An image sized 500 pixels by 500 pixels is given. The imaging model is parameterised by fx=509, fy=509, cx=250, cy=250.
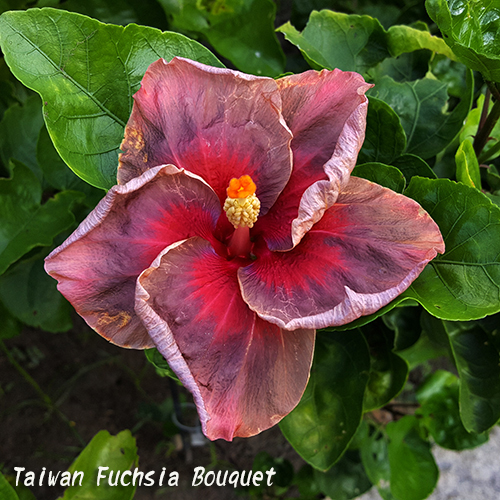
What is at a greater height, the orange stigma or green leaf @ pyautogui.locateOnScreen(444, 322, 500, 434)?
the orange stigma

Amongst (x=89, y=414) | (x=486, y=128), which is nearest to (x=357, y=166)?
(x=486, y=128)

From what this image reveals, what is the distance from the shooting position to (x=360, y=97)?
647mm

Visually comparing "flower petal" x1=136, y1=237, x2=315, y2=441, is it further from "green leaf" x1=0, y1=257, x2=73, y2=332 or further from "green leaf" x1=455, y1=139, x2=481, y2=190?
"green leaf" x1=0, y1=257, x2=73, y2=332

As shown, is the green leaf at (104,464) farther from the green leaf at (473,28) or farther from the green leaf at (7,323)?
the green leaf at (473,28)

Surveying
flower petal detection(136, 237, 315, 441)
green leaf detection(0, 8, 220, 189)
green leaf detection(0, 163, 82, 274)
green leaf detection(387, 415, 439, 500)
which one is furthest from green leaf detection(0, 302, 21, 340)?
green leaf detection(387, 415, 439, 500)

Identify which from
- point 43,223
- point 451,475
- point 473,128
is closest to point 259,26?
point 473,128

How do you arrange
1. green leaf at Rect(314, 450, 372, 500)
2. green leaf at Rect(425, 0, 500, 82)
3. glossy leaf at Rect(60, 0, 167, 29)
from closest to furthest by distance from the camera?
green leaf at Rect(425, 0, 500, 82)
glossy leaf at Rect(60, 0, 167, 29)
green leaf at Rect(314, 450, 372, 500)

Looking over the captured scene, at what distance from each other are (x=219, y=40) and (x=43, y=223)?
0.61 metres

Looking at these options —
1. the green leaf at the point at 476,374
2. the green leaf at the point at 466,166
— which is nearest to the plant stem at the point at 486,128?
the green leaf at the point at 466,166

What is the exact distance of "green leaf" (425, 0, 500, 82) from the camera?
70cm

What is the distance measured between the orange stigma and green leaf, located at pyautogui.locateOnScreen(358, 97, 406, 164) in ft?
0.96

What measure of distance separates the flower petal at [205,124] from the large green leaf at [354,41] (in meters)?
0.36

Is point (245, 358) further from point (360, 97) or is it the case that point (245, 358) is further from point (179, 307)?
point (360, 97)

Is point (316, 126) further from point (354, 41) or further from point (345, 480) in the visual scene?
point (345, 480)
